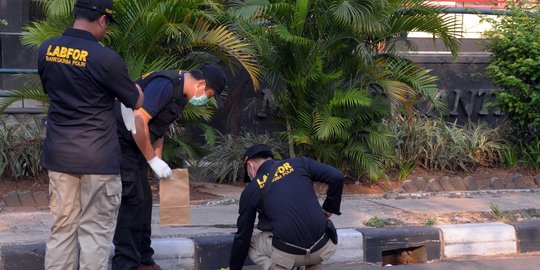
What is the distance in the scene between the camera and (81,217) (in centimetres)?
502

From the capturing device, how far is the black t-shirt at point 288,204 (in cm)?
546

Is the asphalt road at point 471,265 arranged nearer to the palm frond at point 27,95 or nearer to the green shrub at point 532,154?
the palm frond at point 27,95

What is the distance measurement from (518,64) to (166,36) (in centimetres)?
442

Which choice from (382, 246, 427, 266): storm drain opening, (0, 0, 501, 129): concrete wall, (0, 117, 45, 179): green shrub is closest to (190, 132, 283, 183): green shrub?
(0, 117, 45, 179): green shrub

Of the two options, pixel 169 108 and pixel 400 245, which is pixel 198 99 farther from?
pixel 400 245

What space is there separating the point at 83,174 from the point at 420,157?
6157mm

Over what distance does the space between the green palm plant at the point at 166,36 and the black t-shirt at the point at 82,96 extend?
3.19 m

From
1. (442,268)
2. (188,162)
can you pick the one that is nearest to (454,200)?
(442,268)

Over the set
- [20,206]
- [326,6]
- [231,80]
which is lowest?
[20,206]

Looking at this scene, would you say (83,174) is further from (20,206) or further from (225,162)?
(225,162)

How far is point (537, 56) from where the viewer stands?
10.4 meters

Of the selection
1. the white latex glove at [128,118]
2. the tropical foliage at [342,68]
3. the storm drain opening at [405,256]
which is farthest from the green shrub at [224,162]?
the white latex glove at [128,118]

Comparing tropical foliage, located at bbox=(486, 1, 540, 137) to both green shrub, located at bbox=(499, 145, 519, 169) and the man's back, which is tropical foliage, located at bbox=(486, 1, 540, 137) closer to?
green shrub, located at bbox=(499, 145, 519, 169)

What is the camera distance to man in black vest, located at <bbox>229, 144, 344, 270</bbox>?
5.46 m
